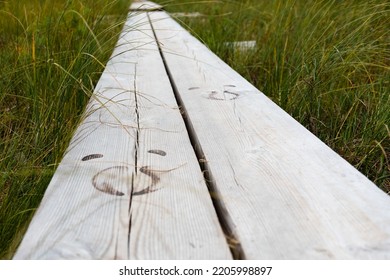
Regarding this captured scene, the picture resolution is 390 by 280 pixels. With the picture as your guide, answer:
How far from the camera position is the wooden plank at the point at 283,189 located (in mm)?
766

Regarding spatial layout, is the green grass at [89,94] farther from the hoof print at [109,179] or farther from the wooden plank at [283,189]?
the wooden plank at [283,189]

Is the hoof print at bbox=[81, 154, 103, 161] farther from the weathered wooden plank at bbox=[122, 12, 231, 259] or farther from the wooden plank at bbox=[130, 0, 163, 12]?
the wooden plank at bbox=[130, 0, 163, 12]

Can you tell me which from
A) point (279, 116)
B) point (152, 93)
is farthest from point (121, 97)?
point (279, 116)

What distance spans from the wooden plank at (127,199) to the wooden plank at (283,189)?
0.16 feet

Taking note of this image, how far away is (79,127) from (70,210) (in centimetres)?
45

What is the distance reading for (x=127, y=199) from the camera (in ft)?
2.92

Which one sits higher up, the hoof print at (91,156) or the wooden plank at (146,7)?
the wooden plank at (146,7)

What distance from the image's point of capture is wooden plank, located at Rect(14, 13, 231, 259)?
75cm

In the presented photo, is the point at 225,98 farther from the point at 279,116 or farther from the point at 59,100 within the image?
the point at 59,100

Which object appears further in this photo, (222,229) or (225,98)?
(225,98)

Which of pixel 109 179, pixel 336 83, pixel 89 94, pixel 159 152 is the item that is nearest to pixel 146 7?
pixel 336 83

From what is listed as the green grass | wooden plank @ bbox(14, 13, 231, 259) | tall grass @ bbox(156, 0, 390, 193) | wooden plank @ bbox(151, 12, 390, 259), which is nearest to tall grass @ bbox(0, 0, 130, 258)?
the green grass

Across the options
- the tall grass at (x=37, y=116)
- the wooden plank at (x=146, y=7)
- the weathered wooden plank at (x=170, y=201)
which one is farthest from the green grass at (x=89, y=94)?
the weathered wooden plank at (x=170, y=201)

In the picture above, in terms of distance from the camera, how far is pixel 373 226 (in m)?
0.81
